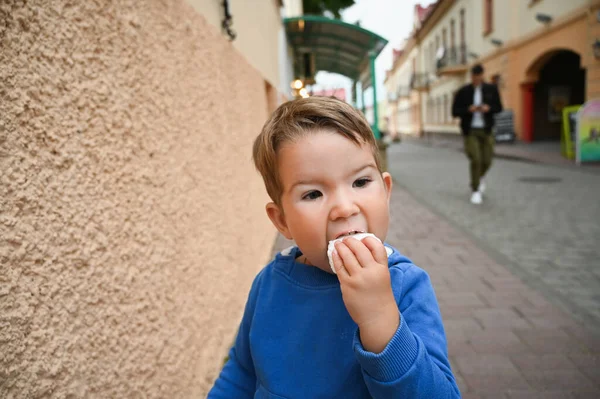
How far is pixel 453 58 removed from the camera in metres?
26.3

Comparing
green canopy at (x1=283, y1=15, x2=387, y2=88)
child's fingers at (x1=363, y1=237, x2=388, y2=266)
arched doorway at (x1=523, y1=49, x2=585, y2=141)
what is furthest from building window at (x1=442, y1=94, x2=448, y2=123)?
child's fingers at (x1=363, y1=237, x2=388, y2=266)

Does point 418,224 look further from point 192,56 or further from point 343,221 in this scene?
point 343,221

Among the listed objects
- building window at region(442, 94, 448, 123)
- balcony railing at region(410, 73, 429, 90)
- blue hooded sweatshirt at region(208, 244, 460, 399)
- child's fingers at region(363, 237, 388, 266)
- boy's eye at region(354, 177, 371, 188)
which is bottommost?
blue hooded sweatshirt at region(208, 244, 460, 399)

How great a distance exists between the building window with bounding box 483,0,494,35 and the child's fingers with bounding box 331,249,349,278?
2330 cm

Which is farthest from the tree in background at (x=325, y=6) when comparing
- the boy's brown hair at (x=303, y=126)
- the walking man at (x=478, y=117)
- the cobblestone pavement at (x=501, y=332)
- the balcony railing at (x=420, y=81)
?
the balcony railing at (x=420, y=81)

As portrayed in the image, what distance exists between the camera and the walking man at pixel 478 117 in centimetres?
679

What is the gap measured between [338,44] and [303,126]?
10.6 m

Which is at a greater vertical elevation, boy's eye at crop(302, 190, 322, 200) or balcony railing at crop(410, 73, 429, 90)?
balcony railing at crop(410, 73, 429, 90)

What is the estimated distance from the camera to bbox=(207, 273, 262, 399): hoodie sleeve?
1328mm

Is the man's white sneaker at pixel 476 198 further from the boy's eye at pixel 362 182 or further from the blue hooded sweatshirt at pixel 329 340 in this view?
the boy's eye at pixel 362 182

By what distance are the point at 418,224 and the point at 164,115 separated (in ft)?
15.2

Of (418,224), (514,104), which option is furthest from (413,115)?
(418,224)

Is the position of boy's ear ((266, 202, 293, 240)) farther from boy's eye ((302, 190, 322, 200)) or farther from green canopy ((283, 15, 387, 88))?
green canopy ((283, 15, 387, 88))

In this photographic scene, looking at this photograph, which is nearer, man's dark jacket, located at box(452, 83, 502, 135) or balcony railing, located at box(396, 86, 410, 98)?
man's dark jacket, located at box(452, 83, 502, 135)
